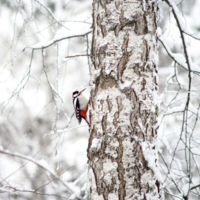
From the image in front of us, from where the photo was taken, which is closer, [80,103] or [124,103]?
[124,103]

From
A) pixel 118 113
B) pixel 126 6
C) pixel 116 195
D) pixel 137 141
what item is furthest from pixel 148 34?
pixel 116 195

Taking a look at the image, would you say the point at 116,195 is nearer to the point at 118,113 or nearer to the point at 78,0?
the point at 118,113

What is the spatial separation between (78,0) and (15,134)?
4.95 metres

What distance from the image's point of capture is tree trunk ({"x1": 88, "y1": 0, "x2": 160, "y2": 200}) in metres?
1.41

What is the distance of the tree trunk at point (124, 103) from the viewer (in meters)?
1.41

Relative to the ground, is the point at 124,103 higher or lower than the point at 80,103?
lower

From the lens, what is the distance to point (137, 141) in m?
1.42

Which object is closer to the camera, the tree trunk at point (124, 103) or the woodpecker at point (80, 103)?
the tree trunk at point (124, 103)

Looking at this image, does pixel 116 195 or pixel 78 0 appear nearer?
pixel 116 195

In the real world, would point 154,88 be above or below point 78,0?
below

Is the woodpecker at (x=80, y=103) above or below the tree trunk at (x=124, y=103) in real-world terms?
above

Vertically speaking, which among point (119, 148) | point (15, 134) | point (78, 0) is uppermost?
point (78, 0)

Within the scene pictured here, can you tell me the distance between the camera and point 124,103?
1458mm

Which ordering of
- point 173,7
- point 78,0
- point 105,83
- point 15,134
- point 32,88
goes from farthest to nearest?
point 32,88 < point 15,134 < point 78,0 < point 173,7 < point 105,83
